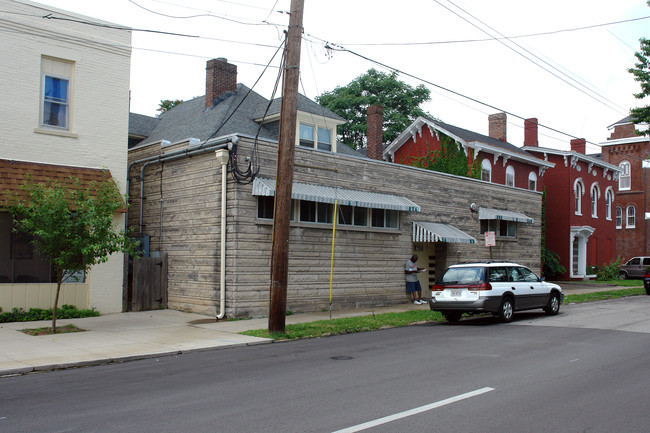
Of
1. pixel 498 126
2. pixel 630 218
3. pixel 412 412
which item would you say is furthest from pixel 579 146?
pixel 412 412

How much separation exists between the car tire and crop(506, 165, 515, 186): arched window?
50.0 ft

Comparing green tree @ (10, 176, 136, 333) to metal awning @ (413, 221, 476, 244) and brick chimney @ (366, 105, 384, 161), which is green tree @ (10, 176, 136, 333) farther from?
brick chimney @ (366, 105, 384, 161)

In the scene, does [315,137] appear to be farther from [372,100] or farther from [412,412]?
[372,100]

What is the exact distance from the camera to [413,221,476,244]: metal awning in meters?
20.0

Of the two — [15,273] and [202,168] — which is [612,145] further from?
[15,273]

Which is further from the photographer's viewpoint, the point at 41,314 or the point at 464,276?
the point at 464,276

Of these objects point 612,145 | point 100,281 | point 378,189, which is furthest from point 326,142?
point 612,145

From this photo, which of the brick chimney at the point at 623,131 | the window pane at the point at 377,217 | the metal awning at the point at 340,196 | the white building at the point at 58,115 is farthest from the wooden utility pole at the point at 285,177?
the brick chimney at the point at 623,131

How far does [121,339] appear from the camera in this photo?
1187 centimetres

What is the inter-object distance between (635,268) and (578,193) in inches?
327

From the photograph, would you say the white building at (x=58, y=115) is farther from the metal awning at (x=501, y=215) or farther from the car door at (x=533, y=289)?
the metal awning at (x=501, y=215)

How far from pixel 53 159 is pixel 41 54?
115 inches

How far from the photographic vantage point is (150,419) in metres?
6.08

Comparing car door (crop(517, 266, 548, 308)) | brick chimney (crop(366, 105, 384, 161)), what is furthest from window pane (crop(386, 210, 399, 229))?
brick chimney (crop(366, 105, 384, 161))
